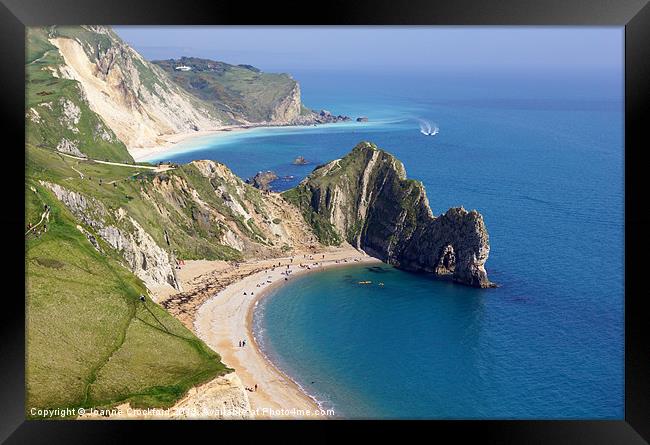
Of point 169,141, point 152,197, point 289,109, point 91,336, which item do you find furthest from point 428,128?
point 91,336

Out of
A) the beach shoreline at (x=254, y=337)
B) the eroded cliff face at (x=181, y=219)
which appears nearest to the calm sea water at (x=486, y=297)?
the beach shoreline at (x=254, y=337)

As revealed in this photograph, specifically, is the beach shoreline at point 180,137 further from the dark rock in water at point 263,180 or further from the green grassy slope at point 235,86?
the dark rock in water at point 263,180

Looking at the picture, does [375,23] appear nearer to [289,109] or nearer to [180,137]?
[180,137]

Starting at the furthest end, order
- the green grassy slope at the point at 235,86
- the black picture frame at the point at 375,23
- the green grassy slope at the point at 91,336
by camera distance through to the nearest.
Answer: the green grassy slope at the point at 235,86 → the green grassy slope at the point at 91,336 → the black picture frame at the point at 375,23

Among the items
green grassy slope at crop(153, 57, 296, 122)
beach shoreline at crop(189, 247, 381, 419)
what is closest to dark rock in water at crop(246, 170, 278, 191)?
beach shoreline at crop(189, 247, 381, 419)
